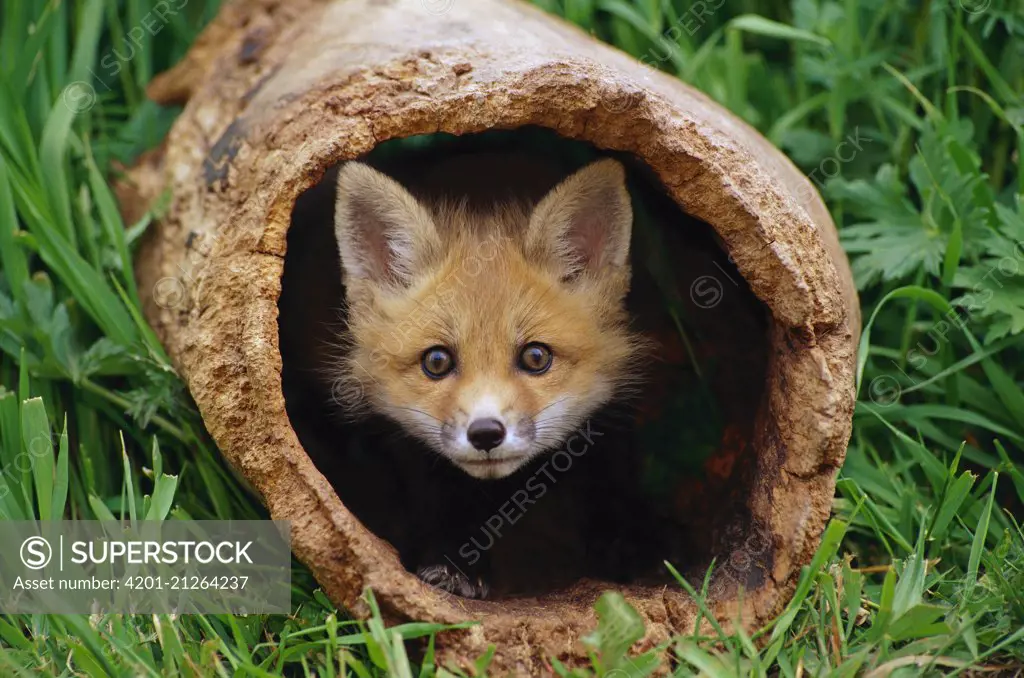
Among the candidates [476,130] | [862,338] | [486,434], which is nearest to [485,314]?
[486,434]

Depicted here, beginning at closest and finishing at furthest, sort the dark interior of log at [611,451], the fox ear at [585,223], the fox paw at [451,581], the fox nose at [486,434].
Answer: the fox nose at [486,434]
the fox paw at [451,581]
the fox ear at [585,223]
the dark interior of log at [611,451]

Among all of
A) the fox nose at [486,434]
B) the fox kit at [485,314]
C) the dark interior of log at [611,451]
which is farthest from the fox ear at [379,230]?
the fox nose at [486,434]

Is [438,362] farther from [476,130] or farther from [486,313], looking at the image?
[476,130]

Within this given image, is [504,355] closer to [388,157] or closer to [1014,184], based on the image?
[388,157]

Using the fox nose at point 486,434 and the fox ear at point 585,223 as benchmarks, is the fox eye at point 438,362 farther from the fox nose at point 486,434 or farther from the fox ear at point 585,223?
the fox ear at point 585,223

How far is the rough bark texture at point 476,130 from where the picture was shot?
285 centimetres

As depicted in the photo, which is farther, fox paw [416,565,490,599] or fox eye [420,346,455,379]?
fox eye [420,346,455,379]

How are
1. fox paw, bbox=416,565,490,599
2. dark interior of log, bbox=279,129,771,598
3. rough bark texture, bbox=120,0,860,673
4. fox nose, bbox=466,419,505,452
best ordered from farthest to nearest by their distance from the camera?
dark interior of log, bbox=279,129,771,598 → fox paw, bbox=416,565,490,599 → fox nose, bbox=466,419,505,452 → rough bark texture, bbox=120,0,860,673

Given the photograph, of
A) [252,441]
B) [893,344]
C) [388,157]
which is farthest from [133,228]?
[893,344]

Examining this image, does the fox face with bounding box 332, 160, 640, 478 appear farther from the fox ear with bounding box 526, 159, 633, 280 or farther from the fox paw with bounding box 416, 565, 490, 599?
the fox paw with bounding box 416, 565, 490, 599

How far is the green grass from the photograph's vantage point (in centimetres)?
286

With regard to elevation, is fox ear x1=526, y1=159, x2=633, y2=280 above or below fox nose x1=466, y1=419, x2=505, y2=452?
above

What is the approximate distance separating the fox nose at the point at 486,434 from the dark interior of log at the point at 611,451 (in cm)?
52

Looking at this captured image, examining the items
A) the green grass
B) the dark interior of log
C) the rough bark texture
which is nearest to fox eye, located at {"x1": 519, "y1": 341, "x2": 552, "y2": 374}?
the dark interior of log
